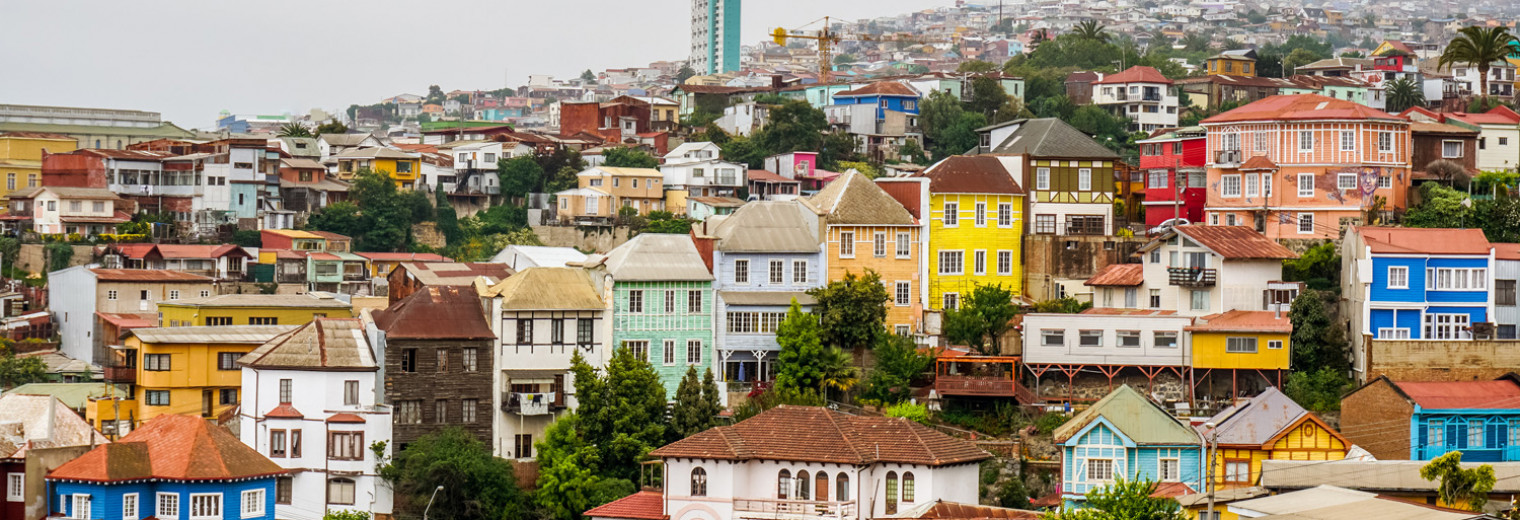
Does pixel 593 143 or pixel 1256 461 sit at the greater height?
pixel 593 143

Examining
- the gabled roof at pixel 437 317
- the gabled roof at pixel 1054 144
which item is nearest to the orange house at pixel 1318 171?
the gabled roof at pixel 1054 144

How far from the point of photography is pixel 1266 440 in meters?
50.8

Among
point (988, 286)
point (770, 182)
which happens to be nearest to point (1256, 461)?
point (988, 286)

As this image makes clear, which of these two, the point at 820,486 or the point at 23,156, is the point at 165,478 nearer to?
the point at 820,486

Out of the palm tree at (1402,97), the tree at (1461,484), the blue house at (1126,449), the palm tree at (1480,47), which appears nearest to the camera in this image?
the tree at (1461,484)

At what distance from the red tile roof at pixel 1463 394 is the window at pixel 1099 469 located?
8.38m

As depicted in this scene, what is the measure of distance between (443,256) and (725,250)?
80.1 feet

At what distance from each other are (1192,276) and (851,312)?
983 cm

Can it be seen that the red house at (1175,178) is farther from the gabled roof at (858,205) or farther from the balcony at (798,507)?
the balcony at (798,507)

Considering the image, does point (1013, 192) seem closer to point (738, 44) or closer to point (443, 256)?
point (443, 256)

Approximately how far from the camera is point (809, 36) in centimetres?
14325

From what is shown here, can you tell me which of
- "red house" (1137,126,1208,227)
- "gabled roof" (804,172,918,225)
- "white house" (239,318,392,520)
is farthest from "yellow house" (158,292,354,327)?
"red house" (1137,126,1208,227)

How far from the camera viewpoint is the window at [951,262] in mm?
62688

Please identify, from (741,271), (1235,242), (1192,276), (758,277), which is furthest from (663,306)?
(1235,242)
